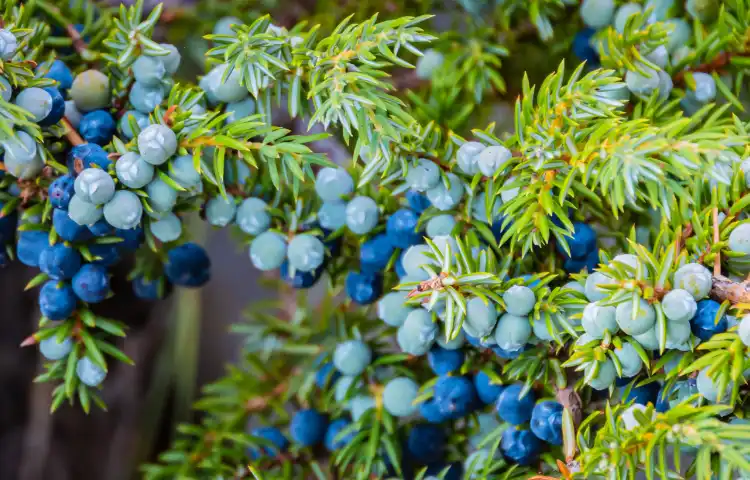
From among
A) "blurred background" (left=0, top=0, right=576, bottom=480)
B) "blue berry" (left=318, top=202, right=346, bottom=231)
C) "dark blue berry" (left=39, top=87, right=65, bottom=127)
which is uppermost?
"dark blue berry" (left=39, top=87, right=65, bottom=127)

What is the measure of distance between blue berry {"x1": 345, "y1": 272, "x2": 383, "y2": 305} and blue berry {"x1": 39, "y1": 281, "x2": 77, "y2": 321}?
0.18m

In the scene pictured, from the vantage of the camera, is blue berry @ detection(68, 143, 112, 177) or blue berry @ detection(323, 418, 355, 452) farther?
blue berry @ detection(323, 418, 355, 452)

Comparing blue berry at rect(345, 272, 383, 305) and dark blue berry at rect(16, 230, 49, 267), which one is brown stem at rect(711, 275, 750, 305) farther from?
dark blue berry at rect(16, 230, 49, 267)

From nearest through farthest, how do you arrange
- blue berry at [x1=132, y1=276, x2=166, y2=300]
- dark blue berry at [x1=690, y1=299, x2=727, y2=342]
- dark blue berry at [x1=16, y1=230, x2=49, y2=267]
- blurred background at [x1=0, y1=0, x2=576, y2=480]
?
dark blue berry at [x1=690, y1=299, x2=727, y2=342] < dark blue berry at [x1=16, y1=230, x2=49, y2=267] < blue berry at [x1=132, y1=276, x2=166, y2=300] < blurred background at [x1=0, y1=0, x2=576, y2=480]

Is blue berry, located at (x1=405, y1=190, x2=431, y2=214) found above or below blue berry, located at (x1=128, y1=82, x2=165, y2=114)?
below

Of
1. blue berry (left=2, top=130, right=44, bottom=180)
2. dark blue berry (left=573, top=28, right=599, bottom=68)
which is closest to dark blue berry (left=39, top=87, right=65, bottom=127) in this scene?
blue berry (left=2, top=130, right=44, bottom=180)

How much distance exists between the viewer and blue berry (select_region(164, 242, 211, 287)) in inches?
21.1

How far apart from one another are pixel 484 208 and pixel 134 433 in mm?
657

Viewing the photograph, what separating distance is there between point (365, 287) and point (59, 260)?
19 cm

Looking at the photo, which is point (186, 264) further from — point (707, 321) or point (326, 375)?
point (707, 321)

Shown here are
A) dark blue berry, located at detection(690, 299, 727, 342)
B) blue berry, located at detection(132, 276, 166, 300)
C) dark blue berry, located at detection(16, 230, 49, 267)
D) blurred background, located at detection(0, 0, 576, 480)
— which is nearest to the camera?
dark blue berry, located at detection(690, 299, 727, 342)

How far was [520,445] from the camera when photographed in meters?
0.47

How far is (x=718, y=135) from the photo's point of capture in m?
0.37

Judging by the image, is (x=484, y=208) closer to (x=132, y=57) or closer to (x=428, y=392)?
(x=428, y=392)
